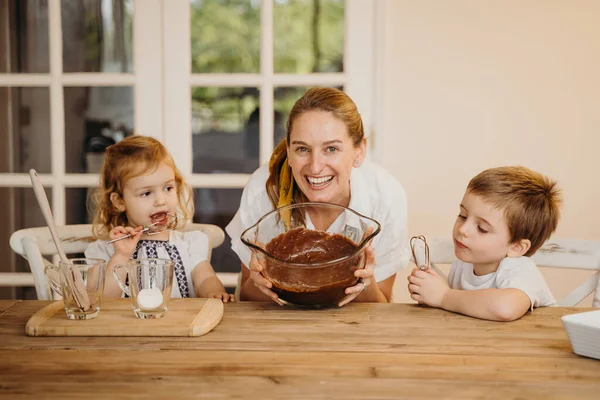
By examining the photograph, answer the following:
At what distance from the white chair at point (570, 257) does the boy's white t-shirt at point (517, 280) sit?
0.50 feet

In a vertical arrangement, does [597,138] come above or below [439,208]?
above

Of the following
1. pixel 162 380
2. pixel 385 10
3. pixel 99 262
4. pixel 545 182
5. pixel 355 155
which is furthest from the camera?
pixel 385 10

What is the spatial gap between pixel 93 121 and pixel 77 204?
1.18ft

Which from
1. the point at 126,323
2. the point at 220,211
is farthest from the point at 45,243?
the point at 220,211

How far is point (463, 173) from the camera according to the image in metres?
2.77

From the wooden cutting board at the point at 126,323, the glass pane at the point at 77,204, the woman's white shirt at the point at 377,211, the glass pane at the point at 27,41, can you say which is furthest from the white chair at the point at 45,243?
the glass pane at the point at 27,41

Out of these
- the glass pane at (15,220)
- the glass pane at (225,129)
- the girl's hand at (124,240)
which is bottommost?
the glass pane at (15,220)

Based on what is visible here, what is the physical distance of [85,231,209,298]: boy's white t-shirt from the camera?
1.93 m

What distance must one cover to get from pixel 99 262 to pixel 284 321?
0.39 m

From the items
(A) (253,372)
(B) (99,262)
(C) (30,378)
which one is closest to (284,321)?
(A) (253,372)

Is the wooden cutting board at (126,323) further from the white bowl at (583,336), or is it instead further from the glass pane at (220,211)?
the glass pane at (220,211)

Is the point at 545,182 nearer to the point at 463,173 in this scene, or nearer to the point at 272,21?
the point at 463,173

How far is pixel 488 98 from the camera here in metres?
2.75

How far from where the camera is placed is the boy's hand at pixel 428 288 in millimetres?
1478
